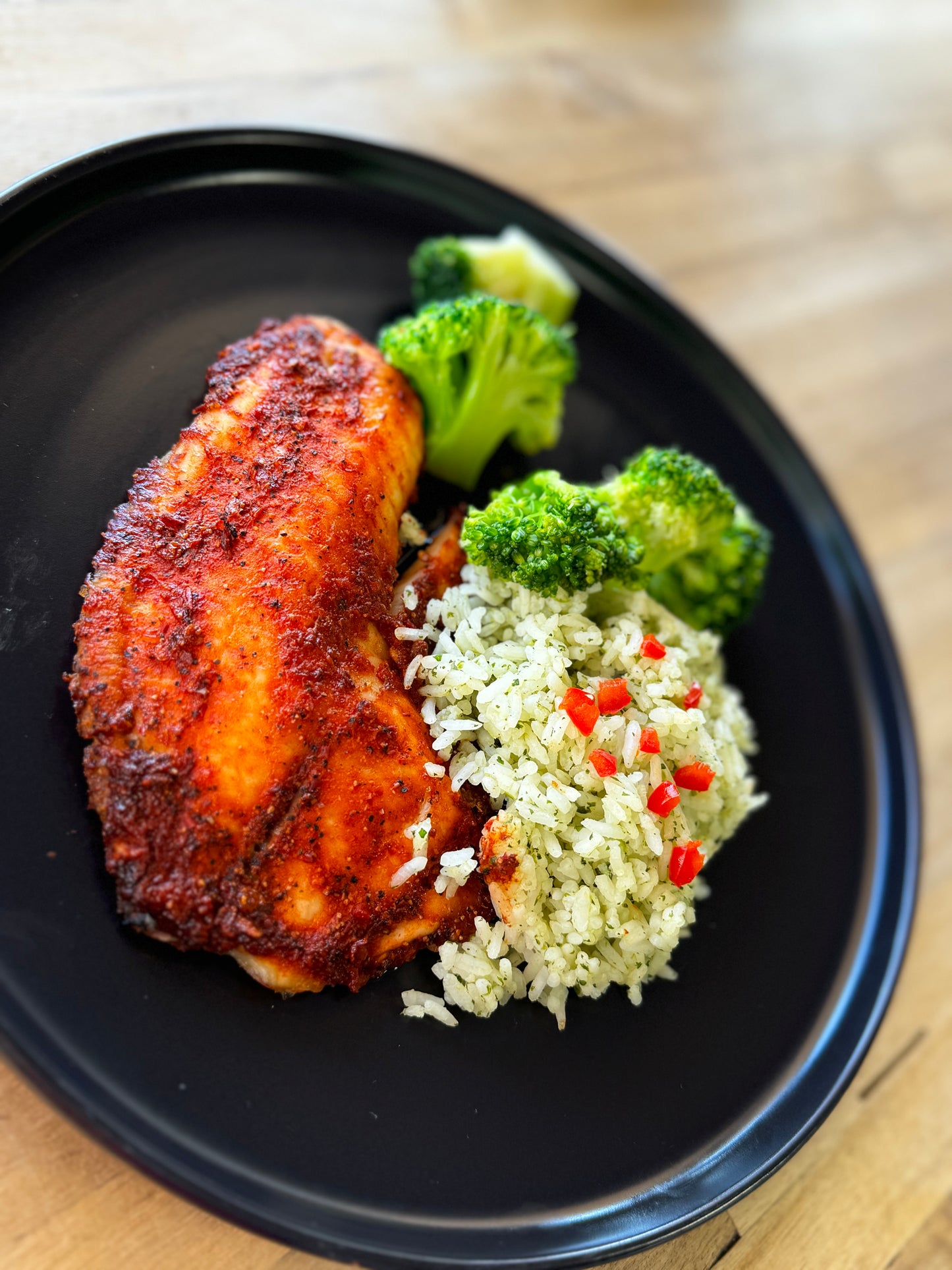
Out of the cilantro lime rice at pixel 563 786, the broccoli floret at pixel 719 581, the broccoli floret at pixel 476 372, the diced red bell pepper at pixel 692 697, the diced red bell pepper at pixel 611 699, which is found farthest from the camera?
the broccoli floret at pixel 719 581

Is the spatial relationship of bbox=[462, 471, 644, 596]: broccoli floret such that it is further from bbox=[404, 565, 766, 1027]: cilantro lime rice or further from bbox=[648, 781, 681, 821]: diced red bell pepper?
bbox=[648, 781, 681, 821]: diced red bell pepper

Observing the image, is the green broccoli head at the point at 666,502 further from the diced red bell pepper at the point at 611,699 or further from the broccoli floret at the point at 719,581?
the diced red bell pepper at the point at 611,699

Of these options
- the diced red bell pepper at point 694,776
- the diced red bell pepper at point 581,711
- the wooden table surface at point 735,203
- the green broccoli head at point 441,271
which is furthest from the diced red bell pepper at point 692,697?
the green broccoli head at point 441,271

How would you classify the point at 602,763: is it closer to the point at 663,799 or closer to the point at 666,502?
the point at 663,799

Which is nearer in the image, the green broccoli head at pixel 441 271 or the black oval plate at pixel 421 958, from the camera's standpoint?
the black oval plate at pixel 421 958

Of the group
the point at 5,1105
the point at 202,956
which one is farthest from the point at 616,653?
the point at 5,1105

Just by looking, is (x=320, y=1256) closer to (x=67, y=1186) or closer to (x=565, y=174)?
(x=67, y=1186)
